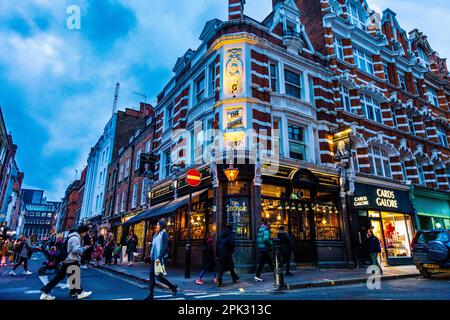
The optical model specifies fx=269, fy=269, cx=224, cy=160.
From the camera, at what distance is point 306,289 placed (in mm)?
7672

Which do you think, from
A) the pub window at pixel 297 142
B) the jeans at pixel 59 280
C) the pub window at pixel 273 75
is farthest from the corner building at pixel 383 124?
the jeans at pixel 59 280

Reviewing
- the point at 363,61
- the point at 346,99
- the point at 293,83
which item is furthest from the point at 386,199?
the point at 363,61

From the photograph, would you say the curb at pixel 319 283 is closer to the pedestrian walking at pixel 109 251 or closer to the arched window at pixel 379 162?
the pedestrian walking at pixel 109 251

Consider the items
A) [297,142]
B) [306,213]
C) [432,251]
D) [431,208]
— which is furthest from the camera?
[431,208]

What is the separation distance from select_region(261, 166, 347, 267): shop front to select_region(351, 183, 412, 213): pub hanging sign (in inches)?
58.3

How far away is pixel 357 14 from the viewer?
21.5 meters

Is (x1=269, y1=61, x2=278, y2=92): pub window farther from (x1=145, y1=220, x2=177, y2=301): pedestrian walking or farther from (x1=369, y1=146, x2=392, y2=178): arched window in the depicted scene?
(x1=145, y1=220, x2=177, y2=301): pedestrian walking

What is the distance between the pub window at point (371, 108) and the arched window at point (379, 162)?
7.37 feet

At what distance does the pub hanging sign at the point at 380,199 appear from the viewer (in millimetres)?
15016

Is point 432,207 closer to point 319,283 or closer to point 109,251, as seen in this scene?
point 319,283

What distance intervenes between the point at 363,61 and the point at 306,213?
1338cm

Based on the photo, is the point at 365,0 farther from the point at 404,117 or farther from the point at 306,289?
the point at 306,289
